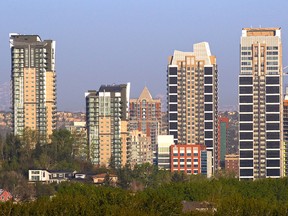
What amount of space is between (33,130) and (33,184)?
20773 millimetres

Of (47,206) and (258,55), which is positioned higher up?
(258,55)

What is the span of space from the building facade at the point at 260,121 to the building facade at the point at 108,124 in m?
12.0

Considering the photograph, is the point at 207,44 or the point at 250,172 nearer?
the point at 250,172

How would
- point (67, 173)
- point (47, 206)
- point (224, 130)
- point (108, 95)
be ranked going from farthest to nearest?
point (224, 130), point (108, 95), point (67, 173), point (47, 206)

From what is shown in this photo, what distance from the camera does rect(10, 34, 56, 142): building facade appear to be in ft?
408

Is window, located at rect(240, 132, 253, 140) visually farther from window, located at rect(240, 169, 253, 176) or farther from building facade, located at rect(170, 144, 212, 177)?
building facade, located at rect(170, 144, 212, 177)

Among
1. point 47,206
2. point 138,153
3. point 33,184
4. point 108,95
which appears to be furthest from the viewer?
point 138,153

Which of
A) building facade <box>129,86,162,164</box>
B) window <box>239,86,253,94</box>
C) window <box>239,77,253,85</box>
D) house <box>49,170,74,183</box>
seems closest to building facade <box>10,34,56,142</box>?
house <box>49,170,74,183</box>

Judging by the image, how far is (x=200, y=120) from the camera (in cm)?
14088

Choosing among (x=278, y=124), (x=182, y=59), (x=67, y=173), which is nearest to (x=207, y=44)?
(x=182, y=59)

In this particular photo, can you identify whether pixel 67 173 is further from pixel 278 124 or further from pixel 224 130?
pixel 224 130

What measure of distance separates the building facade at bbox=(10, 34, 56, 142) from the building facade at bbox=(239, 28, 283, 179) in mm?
20595

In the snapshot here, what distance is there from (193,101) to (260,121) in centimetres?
821

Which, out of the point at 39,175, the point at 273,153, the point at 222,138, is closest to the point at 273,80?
the point at 273,153
